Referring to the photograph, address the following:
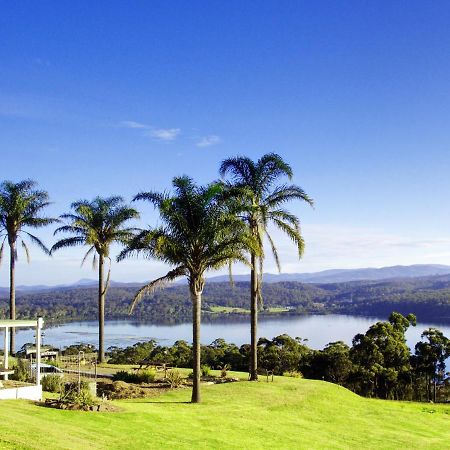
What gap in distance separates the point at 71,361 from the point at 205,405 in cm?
1339

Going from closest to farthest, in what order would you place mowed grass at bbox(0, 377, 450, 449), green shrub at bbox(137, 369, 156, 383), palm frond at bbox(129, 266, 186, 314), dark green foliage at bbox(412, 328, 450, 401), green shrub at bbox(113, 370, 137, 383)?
mowed grass at bbox(0, 377, 450, 449) < palm frond at bbox(129, 266, 186, 314) < green shrub at bbox(113, 370, 137, 383) < green shrub at bbox(137, 369, 156, 383) < dark green foliage at bbox(412, 328, 450, 401)

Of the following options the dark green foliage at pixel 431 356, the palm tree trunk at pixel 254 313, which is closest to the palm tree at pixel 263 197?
the palm tree trunk at pixel 254 313

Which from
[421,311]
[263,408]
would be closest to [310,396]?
[263,408]

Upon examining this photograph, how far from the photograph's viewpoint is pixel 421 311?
18500 centimetres

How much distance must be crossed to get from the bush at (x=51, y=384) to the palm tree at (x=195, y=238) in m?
3.73

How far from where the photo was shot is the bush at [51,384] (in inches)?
752

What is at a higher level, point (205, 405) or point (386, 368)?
point (205, 405)

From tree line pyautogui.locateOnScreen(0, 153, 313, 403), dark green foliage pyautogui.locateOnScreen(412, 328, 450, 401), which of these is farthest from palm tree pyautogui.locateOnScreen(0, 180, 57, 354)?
dark green foliage pyautogui.locateOnScreen(412, 328, 450, 401)

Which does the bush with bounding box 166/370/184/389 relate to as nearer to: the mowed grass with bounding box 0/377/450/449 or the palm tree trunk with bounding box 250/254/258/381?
the mowed grass with bounding box 0/377/450/449

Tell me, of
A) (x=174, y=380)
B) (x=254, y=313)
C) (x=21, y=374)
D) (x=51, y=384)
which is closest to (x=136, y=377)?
(x=174, y=380)

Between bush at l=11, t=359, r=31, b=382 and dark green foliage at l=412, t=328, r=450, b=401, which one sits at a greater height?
bush at l=11, t=359, r=31, b=382

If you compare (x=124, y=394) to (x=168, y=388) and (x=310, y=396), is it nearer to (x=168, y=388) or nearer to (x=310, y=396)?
(x=168, y=388)

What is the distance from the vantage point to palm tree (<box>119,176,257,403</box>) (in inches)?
754

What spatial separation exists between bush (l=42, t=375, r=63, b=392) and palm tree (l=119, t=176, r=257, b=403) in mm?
3734
